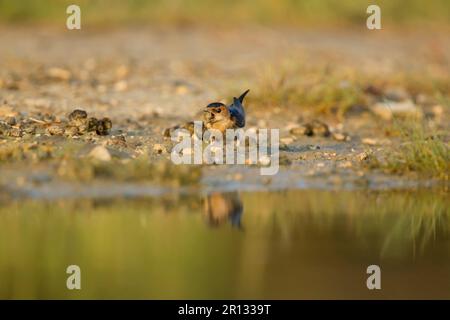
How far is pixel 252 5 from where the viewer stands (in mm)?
15703

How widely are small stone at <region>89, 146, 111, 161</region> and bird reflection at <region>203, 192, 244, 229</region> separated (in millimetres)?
965

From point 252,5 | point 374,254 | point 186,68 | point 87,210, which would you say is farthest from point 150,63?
point 374,254

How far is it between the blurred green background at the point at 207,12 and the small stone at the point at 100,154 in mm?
6828

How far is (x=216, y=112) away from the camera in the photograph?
29.8ft

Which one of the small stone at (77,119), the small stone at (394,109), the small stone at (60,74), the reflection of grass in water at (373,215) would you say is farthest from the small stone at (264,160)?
the small stone at (60,74)

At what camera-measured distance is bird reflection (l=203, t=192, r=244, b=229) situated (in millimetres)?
7168

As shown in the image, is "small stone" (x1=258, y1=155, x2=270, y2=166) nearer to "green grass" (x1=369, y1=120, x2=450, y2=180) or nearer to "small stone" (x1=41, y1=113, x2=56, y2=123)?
"green grass" (x1=369, y1=120, x2=450, y2=180)

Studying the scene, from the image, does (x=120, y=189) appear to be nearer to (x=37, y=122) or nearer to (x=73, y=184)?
(x=73, y=184)

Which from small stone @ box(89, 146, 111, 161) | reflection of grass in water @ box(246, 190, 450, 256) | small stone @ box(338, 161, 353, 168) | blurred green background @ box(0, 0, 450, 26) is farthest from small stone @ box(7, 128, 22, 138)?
blurred green background @ box(0, 0, 450, 26)

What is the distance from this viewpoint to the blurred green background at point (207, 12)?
1510 centimetres

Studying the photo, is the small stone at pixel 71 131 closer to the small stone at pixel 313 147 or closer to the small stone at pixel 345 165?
the small stone at pixel 313 147

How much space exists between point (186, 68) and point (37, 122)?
156 inches

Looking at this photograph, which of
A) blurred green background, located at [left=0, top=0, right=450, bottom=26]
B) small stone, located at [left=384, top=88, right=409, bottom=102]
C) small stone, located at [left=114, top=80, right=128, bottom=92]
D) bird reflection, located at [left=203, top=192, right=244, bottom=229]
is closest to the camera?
bird reflection, located at [left=203, top=192, right=244, bottom=229]

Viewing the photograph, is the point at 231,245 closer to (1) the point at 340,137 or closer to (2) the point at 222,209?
(2) the point at 222,209
